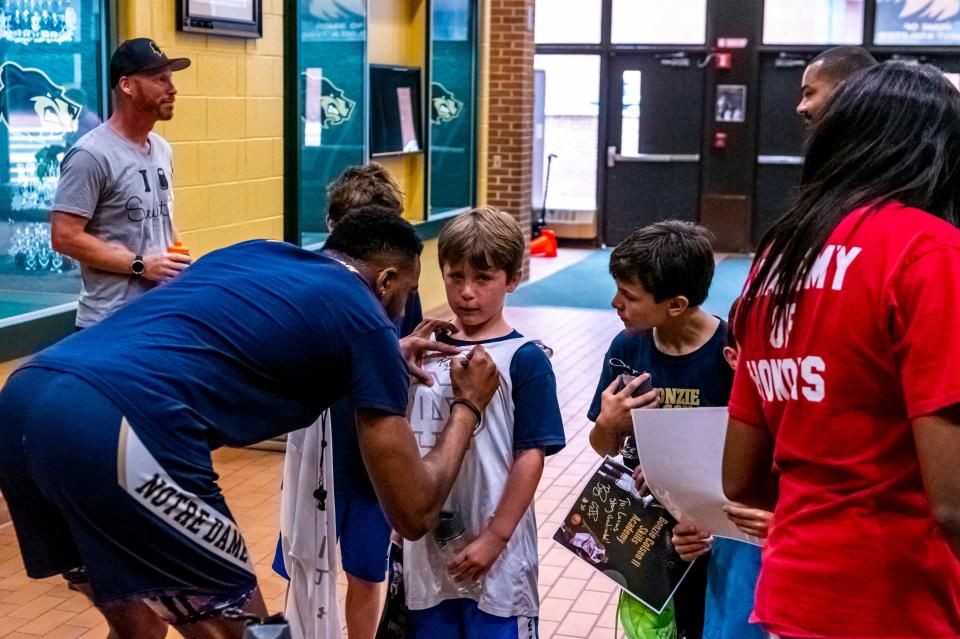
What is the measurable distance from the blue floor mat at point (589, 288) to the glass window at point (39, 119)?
20.4 feet

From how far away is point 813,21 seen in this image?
50.7 ft

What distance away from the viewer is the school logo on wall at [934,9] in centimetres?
1511

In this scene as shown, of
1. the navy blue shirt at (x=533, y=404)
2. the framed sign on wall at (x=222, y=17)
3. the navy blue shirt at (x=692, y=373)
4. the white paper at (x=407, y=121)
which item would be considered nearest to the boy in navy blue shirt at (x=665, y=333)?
the navy blue shirt at (x=692, y=373)

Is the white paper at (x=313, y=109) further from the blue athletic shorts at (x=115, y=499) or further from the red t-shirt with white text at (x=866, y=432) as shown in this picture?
the red t-shirt with white text at (x=866, y=432)

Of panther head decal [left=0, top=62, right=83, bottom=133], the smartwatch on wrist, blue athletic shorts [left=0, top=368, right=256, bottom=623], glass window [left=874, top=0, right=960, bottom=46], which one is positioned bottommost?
blue athletic shorts [left=0, top=368, right=256, bottom=623]

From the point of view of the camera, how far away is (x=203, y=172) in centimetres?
660

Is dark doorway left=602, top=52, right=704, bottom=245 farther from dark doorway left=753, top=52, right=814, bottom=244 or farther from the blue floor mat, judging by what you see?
the blue floor mat

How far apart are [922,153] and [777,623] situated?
0.71m

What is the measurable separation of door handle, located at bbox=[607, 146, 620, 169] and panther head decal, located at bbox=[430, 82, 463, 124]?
541 centimetres

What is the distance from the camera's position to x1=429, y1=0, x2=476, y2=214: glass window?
35.7 ft

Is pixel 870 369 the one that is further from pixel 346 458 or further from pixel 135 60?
pixel 135 60

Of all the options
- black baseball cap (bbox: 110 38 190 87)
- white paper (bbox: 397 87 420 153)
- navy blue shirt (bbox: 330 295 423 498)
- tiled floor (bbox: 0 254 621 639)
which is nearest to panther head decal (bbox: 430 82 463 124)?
white paper (bbox: 397 87 420 153)

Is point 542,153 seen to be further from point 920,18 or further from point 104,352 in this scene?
point 104,352

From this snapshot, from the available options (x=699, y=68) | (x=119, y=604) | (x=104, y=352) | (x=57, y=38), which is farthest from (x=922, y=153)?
(x=699, y=68)
